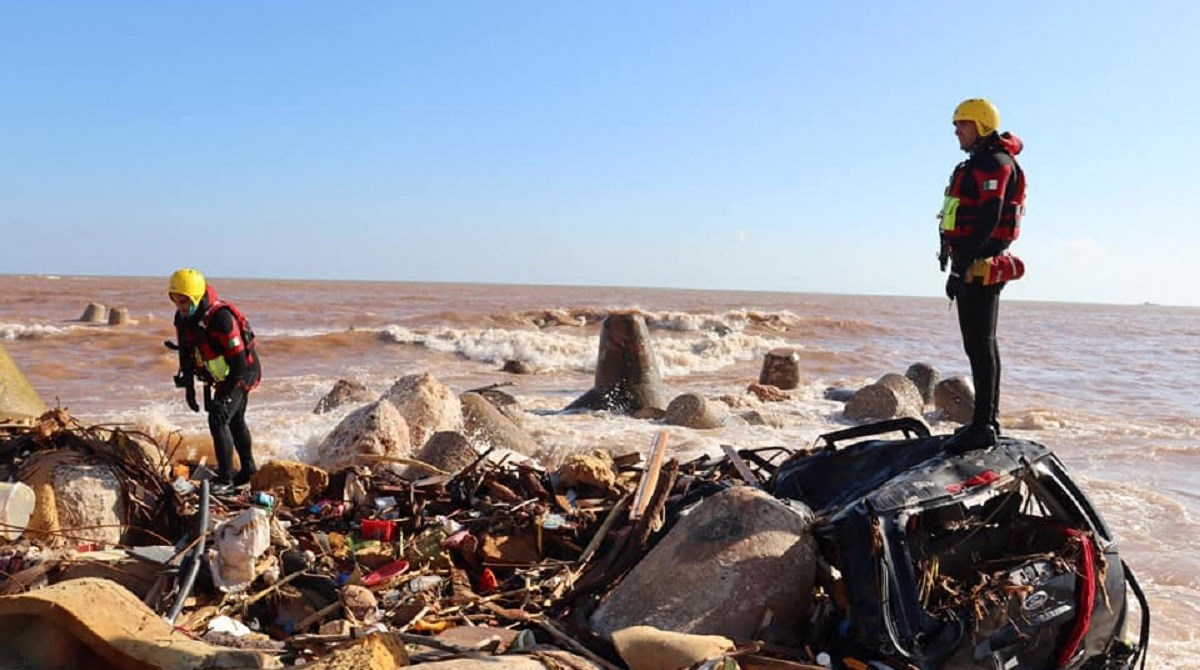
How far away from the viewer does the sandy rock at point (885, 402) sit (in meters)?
13.6

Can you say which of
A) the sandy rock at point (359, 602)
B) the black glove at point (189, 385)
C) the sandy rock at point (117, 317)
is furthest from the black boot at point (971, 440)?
the sandy rock at point (117, 317)

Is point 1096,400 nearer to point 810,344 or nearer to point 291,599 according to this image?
point 810,344

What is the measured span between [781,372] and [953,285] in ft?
39.3

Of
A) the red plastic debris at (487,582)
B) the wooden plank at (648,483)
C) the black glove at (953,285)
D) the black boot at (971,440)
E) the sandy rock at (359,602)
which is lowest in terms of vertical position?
the red plastic debris at (487,582)

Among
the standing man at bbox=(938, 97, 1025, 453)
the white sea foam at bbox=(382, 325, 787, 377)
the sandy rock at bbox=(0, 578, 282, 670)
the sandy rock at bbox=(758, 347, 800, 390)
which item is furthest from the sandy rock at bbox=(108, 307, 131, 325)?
the standing man at bbox=(938, 97, 1025, 453)

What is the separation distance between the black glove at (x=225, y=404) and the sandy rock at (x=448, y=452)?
149cm

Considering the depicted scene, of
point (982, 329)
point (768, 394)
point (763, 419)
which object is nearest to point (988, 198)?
point (982, 329)

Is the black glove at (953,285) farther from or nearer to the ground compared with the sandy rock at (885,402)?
farther from the ground

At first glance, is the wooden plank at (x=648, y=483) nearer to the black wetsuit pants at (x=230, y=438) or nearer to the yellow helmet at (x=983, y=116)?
the yellow helmet at (x=983, y=116)

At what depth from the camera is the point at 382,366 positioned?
20.5m

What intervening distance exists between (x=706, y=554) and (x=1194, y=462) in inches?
380

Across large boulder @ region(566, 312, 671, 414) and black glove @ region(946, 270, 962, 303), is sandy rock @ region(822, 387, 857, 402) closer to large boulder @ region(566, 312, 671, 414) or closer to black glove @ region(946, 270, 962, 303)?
large boulder @ region(566, 312, 671, 414)

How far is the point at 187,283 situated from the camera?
6.56m

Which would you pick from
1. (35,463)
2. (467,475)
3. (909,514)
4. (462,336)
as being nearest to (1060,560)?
(909,514)
